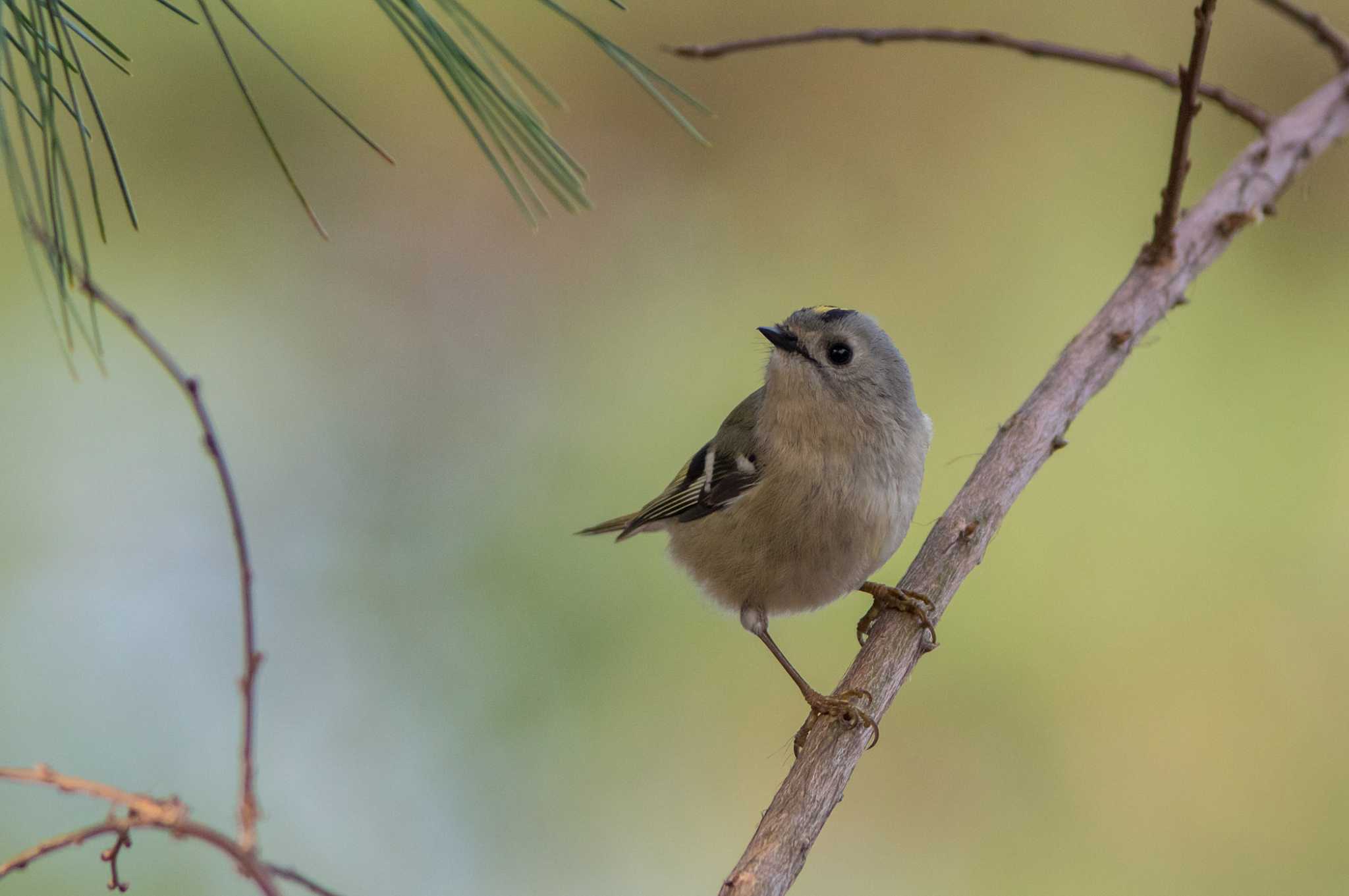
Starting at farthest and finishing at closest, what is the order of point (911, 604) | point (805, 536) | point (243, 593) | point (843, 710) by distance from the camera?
1. point (805, 536)
2. point (911, 604)
3. point (843, 710)
4. point (243, 593)

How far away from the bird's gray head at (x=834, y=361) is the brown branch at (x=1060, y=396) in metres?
0.29

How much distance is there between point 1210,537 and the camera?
2270mm

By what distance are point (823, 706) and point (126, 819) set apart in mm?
953

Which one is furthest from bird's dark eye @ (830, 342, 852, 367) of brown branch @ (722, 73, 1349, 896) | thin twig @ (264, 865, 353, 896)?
thin twig @ (264, 865, 353, 896)

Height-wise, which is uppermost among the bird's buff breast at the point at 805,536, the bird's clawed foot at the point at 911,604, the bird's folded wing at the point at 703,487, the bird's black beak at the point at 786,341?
the bird's black beak at the point at 786,341

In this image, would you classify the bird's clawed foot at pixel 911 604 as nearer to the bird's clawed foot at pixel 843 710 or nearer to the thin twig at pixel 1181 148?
the bird's clawed foot at pixel 843 710

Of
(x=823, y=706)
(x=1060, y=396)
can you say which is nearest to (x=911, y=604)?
(x=823, y=706)

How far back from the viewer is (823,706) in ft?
4.73

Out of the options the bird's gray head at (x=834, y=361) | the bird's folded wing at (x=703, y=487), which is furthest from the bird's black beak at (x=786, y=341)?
the bird's folded wing at (x=703, y=487)

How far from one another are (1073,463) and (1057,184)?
0.69 meters

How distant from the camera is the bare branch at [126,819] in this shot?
0.55 metres

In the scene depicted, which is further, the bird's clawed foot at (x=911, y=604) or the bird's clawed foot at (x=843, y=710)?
the bird's clawed foot at (x=911, y=604)

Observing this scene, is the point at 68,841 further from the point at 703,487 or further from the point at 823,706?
the point at 703,487

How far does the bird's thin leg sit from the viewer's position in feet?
3.99
